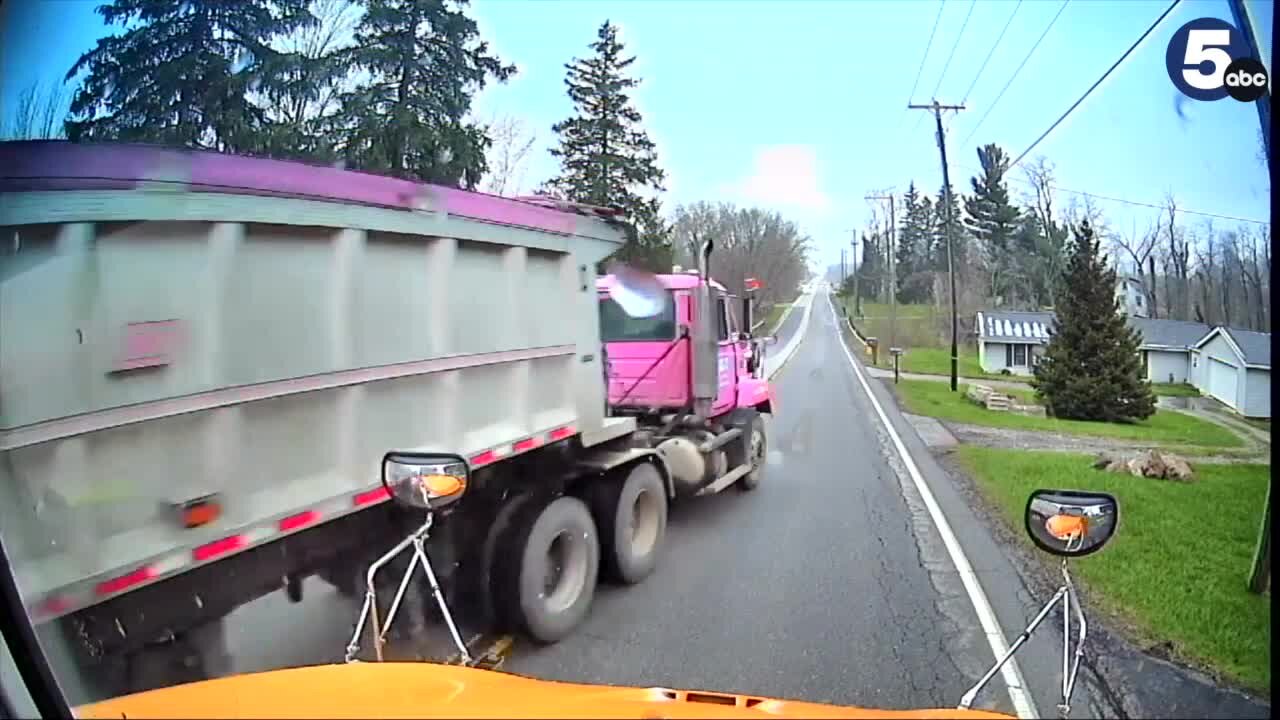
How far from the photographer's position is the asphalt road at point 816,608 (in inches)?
114

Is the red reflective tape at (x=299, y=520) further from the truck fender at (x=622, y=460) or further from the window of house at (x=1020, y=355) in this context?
the window of house at (x=1020, y=355)

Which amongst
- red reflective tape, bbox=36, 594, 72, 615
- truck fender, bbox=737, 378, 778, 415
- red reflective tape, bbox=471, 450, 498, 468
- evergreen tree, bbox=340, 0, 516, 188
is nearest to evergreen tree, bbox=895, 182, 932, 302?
evergreen tree, bbox=340, 0, 516, 188

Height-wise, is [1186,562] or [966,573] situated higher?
[1186,562]

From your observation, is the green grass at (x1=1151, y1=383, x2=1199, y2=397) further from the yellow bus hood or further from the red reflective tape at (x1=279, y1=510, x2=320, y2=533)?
the red reflective tape at (x1=279, y1=510, x2=320, y2=533)

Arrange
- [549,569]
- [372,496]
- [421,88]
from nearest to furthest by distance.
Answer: [372,496], [421,88], [549,569]

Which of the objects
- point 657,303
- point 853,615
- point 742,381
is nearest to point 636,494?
point 657,303

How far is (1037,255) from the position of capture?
9.98 ft

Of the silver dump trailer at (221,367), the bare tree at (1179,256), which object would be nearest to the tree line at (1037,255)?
the bare tree at (1179,256)

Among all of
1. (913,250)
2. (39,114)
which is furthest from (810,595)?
(39,114)

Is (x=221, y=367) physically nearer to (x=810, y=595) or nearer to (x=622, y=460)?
(x=622, y=460)

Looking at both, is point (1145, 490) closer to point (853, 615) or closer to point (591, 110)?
point (853, 615)

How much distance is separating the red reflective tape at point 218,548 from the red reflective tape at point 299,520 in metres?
0.13

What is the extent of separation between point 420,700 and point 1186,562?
2.12m

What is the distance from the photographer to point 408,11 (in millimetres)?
3285
